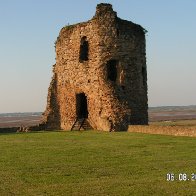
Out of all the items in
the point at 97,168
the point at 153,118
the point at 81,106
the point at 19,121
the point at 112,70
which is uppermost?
the point at 112,70

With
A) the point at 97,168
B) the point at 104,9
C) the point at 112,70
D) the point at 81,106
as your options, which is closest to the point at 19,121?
the point at 81,106

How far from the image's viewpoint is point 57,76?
2403 centimetres

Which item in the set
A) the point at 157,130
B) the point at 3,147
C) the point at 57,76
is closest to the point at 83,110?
the point at 57,76

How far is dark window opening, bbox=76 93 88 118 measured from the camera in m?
22.5

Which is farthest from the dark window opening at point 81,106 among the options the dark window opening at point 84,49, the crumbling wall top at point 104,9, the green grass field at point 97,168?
the green grass field at point 97,168

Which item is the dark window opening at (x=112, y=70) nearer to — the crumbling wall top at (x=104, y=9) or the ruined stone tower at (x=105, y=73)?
the ruined stone tower at (x=105, y=73)

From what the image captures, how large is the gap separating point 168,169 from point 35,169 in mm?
2858

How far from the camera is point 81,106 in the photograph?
75.9 ft

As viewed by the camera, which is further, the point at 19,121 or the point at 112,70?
the point at 19,121

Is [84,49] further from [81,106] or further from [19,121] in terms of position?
[19,121]

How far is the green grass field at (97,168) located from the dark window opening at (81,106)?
9.19m

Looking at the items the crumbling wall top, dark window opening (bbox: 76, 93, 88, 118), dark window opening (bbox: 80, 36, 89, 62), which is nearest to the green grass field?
dark window opening (bbox: 76, 93, 88, 118)

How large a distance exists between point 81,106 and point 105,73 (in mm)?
2927

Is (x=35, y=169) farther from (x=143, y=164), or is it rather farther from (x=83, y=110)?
(x=83, y=110)
